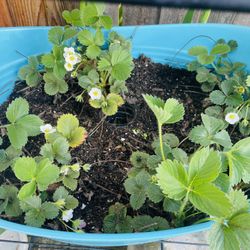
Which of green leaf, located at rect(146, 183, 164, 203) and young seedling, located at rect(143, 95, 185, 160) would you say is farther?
green leaf, located at rect(146, 183, 164, 203)

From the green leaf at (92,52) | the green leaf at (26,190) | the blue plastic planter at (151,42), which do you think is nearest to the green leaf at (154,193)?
the green leaf at (26,190)

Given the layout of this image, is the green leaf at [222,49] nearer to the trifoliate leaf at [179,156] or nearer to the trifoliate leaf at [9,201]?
the trifoliate leaf at [179,156]

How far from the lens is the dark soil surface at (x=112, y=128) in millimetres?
858

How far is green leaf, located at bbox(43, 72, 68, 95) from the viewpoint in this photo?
0.93 m

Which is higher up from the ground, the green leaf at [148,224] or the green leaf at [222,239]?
the green leaf at [222,239]

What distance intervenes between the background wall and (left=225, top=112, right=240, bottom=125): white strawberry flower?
384mm

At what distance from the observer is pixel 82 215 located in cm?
84

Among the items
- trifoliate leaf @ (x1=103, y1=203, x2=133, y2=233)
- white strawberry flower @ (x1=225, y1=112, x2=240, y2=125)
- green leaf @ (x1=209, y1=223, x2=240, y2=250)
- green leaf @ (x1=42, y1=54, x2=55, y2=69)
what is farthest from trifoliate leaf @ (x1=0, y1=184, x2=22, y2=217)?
white strawberry flower @ (x1=225, y1=112, x2=240, y2=125)

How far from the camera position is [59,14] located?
1.17m

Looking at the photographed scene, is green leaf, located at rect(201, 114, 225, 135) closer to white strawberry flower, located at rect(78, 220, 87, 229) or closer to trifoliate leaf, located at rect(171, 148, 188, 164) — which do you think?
trifoliate leaf, located at rect(171, 148, 188, 164)

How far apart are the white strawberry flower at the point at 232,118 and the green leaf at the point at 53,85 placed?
40 centimetres

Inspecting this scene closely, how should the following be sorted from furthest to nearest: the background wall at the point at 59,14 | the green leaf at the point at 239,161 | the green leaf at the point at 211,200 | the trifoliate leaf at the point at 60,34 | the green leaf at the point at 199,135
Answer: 1. the background wall at the point at 59,14
2. the trifoliate leaf at the point at 60,34
3. the green leaf at the point at 199,135
4. the green leaf at the point at 239,161
5. the green leaf at the point at 211,200

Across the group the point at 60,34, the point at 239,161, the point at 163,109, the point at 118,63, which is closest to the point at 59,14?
the point at 60,34

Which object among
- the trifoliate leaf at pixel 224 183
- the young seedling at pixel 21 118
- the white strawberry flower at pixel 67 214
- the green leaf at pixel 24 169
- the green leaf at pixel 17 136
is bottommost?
the white strawberry flower at pixel 67 214
